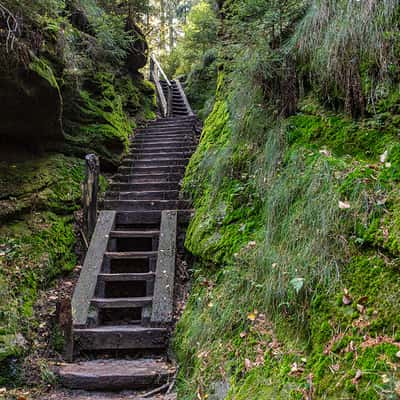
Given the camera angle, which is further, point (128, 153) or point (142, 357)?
point (128, 153)

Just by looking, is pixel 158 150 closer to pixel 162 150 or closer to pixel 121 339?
pixel 162 150

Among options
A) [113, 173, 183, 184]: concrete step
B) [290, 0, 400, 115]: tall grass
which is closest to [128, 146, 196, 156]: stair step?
[113, 173, 183, 184]: concrete step

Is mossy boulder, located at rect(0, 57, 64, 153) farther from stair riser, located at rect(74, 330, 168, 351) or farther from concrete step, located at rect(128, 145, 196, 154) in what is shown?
stair riser, located at rect(74, 330, 168, 351)

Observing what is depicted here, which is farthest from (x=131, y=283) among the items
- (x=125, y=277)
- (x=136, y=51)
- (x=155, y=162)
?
(x=136, y=51)

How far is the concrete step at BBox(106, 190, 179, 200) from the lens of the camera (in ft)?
20.3

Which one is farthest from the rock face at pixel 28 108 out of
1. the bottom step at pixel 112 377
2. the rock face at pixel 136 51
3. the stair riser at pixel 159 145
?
the rock face at pixel 136 51

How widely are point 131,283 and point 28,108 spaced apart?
2.70 metres

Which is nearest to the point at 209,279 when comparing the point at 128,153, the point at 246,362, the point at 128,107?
the point at 246,362

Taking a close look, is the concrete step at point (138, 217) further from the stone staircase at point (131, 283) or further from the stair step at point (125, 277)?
the stair step at point (125, 277)

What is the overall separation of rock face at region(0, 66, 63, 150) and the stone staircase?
146 cm

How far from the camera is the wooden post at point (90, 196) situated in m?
5.33

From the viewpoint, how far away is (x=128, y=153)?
7.84 m

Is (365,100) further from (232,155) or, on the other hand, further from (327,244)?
(232,155)

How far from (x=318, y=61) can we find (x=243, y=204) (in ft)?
5.29
